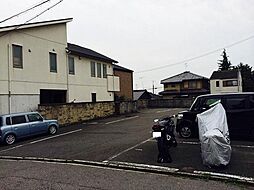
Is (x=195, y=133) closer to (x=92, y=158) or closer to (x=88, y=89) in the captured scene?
(x=92, y=158)

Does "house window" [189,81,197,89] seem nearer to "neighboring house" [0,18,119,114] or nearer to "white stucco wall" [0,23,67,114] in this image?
"neighboring house" [0,18,119,114]

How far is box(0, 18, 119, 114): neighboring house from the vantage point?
16.1 m

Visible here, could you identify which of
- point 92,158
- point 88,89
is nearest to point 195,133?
point 92,158

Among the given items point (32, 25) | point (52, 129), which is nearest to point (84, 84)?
point (32, 25)

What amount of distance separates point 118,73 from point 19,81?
57.1 feet

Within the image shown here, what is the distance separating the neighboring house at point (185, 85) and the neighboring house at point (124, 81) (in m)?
18.2

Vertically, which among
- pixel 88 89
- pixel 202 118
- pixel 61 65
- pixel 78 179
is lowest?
pixel 78 179

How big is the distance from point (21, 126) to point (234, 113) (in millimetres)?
9586

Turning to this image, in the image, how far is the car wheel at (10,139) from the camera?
506 inches

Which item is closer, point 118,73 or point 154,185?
point 154,185

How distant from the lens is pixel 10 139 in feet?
42.9

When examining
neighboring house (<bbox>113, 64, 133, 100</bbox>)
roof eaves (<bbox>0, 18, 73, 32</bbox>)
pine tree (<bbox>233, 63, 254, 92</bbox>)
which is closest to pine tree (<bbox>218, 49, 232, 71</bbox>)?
pine tree (<bbox>233, 63, 254, 92</bbox>)

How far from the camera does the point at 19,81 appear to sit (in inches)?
663

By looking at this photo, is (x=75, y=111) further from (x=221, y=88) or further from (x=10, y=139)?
(x=221, y=88)
